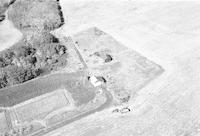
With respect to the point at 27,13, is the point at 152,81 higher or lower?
higher

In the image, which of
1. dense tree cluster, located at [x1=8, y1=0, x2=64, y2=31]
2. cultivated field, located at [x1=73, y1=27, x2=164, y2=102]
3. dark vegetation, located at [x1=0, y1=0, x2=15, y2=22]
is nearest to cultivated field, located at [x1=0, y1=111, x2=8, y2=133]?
cultivated field, located at [x1=73, y1=27, x2=164, y2=102]

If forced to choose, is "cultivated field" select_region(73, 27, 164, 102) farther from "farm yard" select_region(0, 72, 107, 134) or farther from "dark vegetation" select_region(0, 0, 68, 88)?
"dark vegetation" select_region(0, 0, 68, 88)

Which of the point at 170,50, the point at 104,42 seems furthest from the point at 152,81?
the point at 104,42

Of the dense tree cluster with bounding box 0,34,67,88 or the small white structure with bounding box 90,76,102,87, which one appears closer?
the small white structure with bounding box 90,76,102,87

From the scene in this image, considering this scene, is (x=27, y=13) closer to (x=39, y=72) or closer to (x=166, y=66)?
(x=39, y=72)

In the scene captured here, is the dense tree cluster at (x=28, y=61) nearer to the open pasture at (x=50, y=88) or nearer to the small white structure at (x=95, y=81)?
the open pasture at (x=50, y=88)

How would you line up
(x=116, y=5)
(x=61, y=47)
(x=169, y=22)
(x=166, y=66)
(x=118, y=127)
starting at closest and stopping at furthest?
(x=118, y=127)
(x=166, y=66)
(x=61, y=47)
(x=169, y=22)
(x=116, y=5)

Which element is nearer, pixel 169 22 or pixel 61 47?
pixel 61 47
